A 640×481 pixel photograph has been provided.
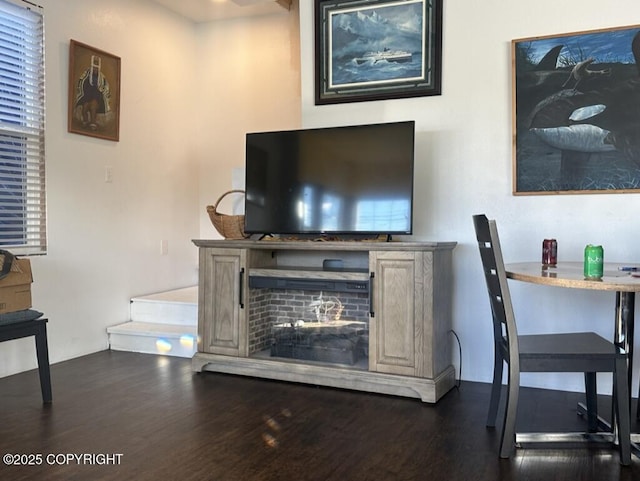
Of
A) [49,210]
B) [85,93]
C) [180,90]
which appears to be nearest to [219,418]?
[49,210]

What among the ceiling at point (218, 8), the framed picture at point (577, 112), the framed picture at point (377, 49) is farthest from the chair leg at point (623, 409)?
the ceiling at point (218, 8)

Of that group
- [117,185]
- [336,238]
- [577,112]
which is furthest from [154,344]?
[577,112]

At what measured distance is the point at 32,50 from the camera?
11.5 feet

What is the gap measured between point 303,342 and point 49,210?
1.90m

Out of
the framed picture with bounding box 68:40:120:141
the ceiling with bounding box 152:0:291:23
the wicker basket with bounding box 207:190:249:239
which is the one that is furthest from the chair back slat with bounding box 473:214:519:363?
the ceiling with bounding box 152:0:291:23

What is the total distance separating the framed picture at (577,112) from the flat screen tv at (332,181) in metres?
0.69

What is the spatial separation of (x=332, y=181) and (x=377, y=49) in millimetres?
927

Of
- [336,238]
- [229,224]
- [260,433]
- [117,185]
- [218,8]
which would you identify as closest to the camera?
[260,433]

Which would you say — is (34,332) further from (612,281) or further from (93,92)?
(612,281)

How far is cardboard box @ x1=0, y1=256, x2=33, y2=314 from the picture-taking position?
107 inches

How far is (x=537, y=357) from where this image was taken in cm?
213

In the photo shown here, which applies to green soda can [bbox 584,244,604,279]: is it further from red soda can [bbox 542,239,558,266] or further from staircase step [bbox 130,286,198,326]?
staircase step [bbox 130,286,198,326]

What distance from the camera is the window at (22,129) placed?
10.9ft

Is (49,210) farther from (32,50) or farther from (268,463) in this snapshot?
(268,463)
